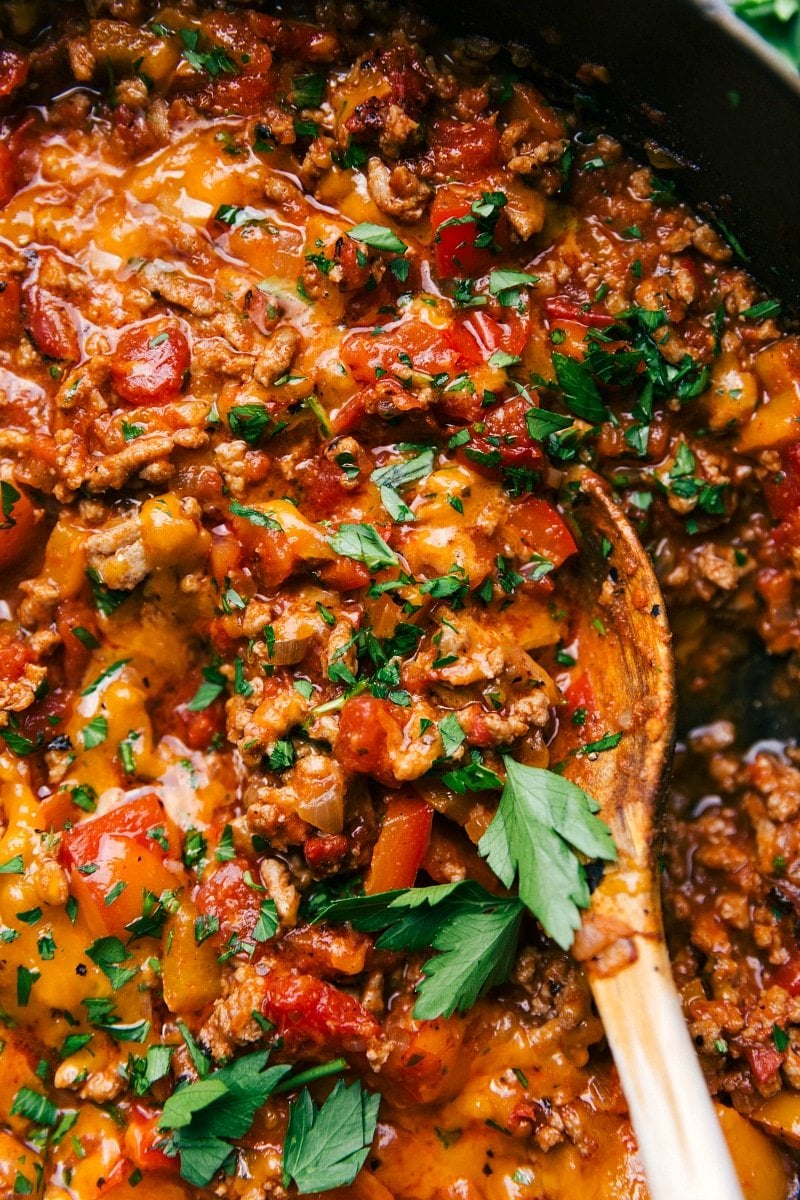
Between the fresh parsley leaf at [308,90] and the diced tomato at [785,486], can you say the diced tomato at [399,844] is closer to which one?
the diced tomato at [785,486]

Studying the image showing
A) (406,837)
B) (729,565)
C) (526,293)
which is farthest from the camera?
(729,565)

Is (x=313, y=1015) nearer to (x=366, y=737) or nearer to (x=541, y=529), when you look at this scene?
(x=366, y=737)

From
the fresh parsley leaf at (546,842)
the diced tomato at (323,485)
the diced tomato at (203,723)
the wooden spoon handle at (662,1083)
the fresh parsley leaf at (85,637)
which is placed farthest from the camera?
the diced tomato at (203,723)

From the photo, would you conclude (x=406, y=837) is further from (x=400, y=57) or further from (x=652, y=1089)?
(x=400, y=57)

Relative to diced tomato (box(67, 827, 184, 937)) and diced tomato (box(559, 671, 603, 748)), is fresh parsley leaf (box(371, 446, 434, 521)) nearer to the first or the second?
diced tomato (box(559, 671, 603, 748))

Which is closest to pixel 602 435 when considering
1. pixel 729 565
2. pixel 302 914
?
pixel 729 565

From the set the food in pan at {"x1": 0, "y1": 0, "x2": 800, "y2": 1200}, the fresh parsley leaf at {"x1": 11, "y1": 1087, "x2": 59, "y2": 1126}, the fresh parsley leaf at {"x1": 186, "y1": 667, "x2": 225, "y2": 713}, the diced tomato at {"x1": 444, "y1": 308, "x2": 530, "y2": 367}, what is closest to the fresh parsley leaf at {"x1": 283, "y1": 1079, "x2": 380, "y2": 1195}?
the food in pan at {"x1": 0, "y1": 0, "x2": 800, "y2": 1200}

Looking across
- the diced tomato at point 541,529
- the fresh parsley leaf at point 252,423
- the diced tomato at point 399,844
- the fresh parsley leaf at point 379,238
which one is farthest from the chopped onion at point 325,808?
the fresh parsley leaf at point 379,238

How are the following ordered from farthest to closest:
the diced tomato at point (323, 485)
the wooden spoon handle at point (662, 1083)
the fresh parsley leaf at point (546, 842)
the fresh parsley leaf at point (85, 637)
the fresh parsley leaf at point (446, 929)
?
the fresh parsley leaf at point (85, 637) < the diced tomato at point (323, 485) < the fresh parsley leaf at point (446, 929) < the fresh parsley leaf at point (546, 842) < the wooden spoon handle at point (662, 1083)
